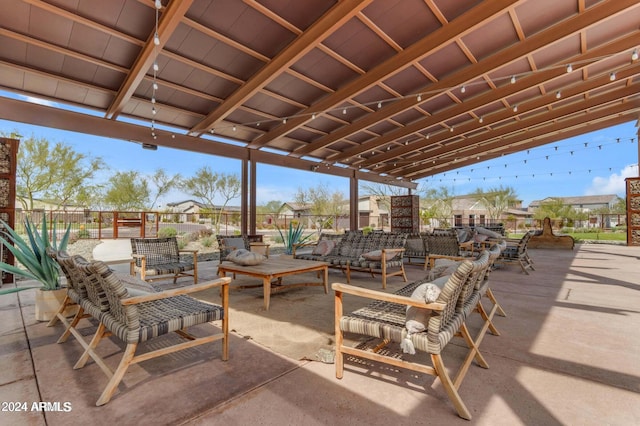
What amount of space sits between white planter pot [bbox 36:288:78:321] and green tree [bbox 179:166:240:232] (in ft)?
49.2

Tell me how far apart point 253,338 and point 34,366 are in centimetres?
147

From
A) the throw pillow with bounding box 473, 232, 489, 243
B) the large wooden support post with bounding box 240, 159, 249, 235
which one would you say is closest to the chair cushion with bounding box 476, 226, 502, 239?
the throw pillow with bounding box 473, 232, 489, 243

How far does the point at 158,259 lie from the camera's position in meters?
4.74

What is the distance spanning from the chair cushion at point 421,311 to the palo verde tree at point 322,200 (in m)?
19.4

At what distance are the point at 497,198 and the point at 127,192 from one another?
2381cm

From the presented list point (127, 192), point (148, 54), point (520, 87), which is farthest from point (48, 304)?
point (127, 192)

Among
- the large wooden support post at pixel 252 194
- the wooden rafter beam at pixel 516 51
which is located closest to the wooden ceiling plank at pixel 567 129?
the wooden rafter beam at pixel 516 51

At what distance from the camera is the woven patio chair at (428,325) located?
1668mm

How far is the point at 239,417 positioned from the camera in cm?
159

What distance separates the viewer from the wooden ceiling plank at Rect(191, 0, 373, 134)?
12.3ft

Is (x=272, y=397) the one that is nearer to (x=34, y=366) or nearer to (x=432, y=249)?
(x=34, y=366)

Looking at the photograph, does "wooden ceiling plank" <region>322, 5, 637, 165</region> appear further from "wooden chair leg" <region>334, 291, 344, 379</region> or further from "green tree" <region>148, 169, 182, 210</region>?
"green tree" <region>148, 169, 182, 210</region>

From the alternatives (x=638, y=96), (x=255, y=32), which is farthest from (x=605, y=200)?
(x=255, y=32)

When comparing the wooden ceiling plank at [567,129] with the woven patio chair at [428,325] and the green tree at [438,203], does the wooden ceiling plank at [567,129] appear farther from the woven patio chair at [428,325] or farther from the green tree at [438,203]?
the woven patio chair at [428,325]
